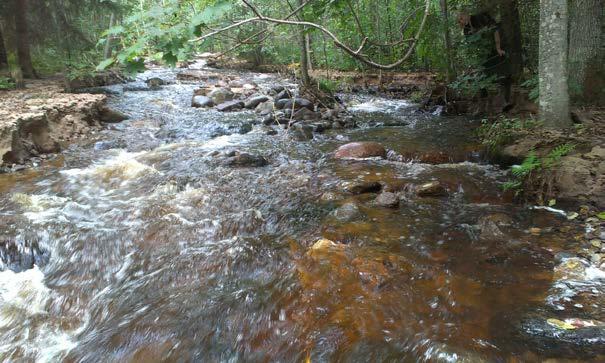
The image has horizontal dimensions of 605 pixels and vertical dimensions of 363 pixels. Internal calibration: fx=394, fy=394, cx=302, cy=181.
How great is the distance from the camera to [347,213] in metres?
4.66

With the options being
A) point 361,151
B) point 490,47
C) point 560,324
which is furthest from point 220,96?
point 560,324

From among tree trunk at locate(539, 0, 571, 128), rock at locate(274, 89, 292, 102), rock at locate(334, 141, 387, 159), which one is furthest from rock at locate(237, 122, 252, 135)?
tree trunk at locate(539, 0, 571, 128)

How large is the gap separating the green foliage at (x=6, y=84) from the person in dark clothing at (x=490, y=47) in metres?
11.4

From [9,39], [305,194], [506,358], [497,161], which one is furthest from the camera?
[9,39]

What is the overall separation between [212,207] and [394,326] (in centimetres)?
297

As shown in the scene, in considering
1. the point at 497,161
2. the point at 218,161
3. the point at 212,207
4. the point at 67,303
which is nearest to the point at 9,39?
the point at 218,161

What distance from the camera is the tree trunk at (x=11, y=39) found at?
10547 millimetres

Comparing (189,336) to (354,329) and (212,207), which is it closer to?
(354,329)

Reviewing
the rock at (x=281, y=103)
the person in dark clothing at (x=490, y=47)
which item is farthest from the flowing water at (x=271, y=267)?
the rock at (x=281, y=103)

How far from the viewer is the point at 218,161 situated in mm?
6953

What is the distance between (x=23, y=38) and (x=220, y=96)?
642 cm

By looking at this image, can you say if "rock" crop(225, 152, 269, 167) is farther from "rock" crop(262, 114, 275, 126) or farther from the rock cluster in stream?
"rock" crop(262, 114, 275, 126)

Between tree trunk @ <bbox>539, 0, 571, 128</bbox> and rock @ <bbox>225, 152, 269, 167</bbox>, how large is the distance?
4.31 metres

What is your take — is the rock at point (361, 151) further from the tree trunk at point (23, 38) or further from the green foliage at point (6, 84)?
the tree trunk at point (23, 38)
